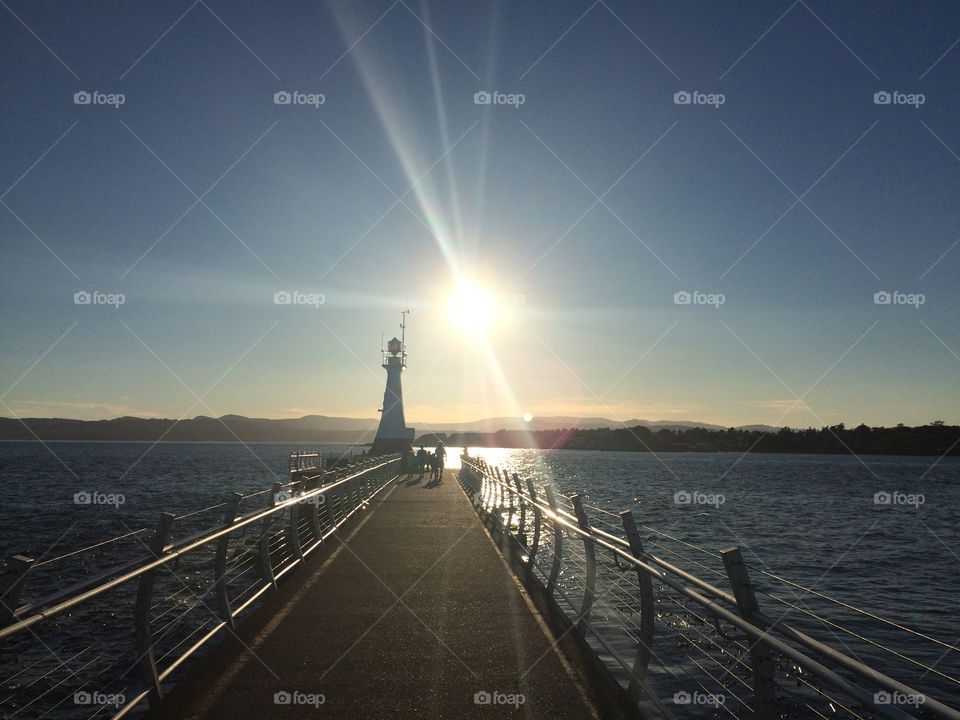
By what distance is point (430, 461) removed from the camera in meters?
41.5

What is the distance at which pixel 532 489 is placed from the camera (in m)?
10.7

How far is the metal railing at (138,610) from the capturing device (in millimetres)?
4180

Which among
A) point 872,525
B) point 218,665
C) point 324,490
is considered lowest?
point 872,525

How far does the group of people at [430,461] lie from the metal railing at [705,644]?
69.4 feet

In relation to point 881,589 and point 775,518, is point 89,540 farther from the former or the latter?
point 775,518

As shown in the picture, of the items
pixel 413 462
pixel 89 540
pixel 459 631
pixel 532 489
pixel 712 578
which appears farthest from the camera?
pixel 413 462

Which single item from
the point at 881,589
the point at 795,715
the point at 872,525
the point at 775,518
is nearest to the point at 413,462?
the point at 775,518

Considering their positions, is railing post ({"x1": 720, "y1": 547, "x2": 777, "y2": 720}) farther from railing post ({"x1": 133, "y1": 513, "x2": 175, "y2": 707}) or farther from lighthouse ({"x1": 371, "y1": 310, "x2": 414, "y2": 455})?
lighthouse ({"x1": 371, "y1": 310, "x2": 414, "y2": 455})

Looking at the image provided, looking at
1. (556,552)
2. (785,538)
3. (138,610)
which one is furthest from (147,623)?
(785,538)

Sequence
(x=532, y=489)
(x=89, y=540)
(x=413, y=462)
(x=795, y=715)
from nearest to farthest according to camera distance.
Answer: (x=795, y=715) < (x=532, y=489) < (x=89, y=540) < (x=413, y=462)

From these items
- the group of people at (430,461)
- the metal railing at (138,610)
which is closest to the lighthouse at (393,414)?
the group of people at (430,461)

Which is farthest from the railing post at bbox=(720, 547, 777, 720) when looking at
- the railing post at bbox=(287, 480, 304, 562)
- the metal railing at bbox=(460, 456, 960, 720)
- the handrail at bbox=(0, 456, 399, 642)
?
the railing post at bbox=(287, 480, 304, 562)

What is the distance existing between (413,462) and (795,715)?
37614mm

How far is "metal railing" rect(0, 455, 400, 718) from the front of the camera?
4.18 m
